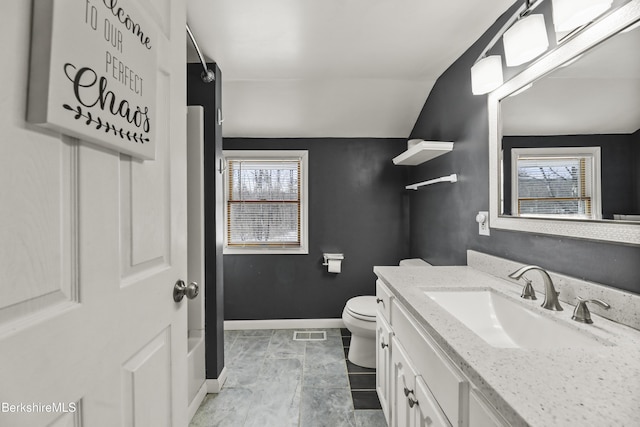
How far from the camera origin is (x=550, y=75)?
1.20m

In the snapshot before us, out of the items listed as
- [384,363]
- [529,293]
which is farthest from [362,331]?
[529,293]

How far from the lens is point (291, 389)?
1987mm

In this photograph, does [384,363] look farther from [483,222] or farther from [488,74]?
[488,74]

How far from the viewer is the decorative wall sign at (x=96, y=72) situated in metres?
0.46

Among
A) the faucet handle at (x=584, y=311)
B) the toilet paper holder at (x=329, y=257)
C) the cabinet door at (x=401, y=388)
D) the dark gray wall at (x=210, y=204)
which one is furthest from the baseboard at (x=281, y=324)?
the faucet handle at (x=584, y=311)

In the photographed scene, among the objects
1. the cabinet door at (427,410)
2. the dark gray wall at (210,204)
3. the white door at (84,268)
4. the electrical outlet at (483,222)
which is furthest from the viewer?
the dark gray wall at (210,204)

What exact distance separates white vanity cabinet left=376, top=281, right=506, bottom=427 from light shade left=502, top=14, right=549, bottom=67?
1.19m

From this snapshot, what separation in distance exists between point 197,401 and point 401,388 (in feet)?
4.24

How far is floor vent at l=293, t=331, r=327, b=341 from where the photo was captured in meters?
2.75

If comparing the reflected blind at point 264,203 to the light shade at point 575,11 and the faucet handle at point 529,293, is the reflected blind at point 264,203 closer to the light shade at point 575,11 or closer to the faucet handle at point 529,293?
the faucet handle at point 529,293

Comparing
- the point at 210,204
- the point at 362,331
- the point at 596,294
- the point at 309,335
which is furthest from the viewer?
the point at 309,335

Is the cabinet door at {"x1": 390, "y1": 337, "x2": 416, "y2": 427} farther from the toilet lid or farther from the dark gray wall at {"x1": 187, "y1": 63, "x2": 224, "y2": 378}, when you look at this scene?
the dark gray wall at {"x1": 187, "y1": 63, "x2": 224, "y2": 378}

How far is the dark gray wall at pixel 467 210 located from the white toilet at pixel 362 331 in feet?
2.29

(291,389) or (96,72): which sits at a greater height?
(96,72)
